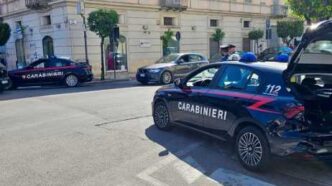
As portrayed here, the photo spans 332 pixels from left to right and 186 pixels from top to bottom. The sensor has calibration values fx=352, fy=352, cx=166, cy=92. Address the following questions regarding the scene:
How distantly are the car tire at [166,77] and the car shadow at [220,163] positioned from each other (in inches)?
365

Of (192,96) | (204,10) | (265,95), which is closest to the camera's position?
(265,95)

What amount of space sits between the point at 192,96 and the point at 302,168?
2042 millimetres

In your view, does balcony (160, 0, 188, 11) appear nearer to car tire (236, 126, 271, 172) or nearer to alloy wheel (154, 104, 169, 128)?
alloy wheel (154, 104, 169, 128)

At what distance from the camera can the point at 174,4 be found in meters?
25.2

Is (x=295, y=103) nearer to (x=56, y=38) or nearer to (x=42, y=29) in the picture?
(x=56, y=38)

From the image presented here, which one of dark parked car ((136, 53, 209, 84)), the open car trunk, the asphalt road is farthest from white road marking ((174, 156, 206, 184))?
dark parked car ((136, 53, 209, 84))

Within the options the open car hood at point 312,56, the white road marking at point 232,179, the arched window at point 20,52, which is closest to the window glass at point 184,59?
the white road marking at point 232,179

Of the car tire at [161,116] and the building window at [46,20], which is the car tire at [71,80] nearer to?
the building window at [46,20]

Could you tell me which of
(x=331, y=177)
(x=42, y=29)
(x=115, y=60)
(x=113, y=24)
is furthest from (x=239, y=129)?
(x=42, y=29)

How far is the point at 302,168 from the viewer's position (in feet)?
15.5

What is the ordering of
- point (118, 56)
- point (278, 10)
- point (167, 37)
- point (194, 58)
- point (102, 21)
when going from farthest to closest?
point (278, 10), point (167, 37), point (118, 56), point (102, 21), point (194, 58)

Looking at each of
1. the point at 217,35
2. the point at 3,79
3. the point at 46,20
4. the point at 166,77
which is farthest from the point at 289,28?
the point at 3,79

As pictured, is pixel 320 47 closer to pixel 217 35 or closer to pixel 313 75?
pixel 313 75

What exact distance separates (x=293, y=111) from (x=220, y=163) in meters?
1.37
